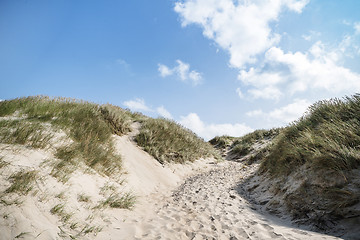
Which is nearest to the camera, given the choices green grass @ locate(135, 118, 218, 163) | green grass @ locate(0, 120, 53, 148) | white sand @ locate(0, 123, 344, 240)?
white sand @ locate(0, 123, 344, 240)

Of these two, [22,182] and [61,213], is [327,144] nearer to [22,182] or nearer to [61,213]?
[61,213]

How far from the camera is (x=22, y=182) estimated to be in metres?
3.05

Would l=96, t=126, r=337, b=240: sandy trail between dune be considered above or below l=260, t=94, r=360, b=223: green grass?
below

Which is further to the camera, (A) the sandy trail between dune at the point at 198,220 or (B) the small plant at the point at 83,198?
(B) the small plant at the point at 83,198

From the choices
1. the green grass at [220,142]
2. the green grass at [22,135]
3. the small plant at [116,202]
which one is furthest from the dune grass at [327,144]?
the green grass at [220,142]

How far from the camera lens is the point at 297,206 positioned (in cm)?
405

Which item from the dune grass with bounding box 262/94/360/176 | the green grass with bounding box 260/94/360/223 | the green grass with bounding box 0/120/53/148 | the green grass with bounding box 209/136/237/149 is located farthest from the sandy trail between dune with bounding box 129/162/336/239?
the green grass with bounding box 209/136/237/149

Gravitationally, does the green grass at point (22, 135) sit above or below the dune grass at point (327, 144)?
below

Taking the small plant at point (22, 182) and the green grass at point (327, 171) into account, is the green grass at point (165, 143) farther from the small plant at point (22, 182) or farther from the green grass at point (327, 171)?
the small plant at point (22, 182)

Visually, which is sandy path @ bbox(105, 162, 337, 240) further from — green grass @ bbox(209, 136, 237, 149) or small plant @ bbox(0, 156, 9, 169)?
green grass @ bbox(209, 136, 237, 149)

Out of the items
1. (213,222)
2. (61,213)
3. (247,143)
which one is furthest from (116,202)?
(247,143)

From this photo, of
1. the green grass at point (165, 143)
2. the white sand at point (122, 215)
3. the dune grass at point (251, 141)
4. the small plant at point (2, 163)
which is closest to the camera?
the white sand at point (122, 215)

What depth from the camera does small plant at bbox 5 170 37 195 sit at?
9.48 feet

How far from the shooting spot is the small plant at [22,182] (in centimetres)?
289
